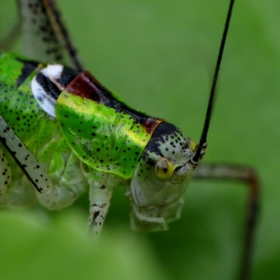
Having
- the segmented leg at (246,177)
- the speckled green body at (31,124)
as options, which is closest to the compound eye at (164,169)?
the speckled green body at (31,124)

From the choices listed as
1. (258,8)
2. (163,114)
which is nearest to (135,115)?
(163,114)

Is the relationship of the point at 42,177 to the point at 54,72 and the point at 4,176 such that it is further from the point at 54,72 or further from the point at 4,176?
the point at 54,72

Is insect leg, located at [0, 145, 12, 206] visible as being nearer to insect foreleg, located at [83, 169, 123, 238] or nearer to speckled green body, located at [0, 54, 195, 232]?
speckled green body, located at [0, 54, 195, 232]

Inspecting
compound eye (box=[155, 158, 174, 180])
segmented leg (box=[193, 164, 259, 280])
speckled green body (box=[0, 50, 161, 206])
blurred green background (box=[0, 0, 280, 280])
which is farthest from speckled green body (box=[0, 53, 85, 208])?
segmented leg (box=[193, 164, 259, 280])

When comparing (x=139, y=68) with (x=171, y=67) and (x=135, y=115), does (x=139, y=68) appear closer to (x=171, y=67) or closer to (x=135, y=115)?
(x=171, y=67)

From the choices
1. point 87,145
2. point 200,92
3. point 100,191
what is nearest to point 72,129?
point 87,145
